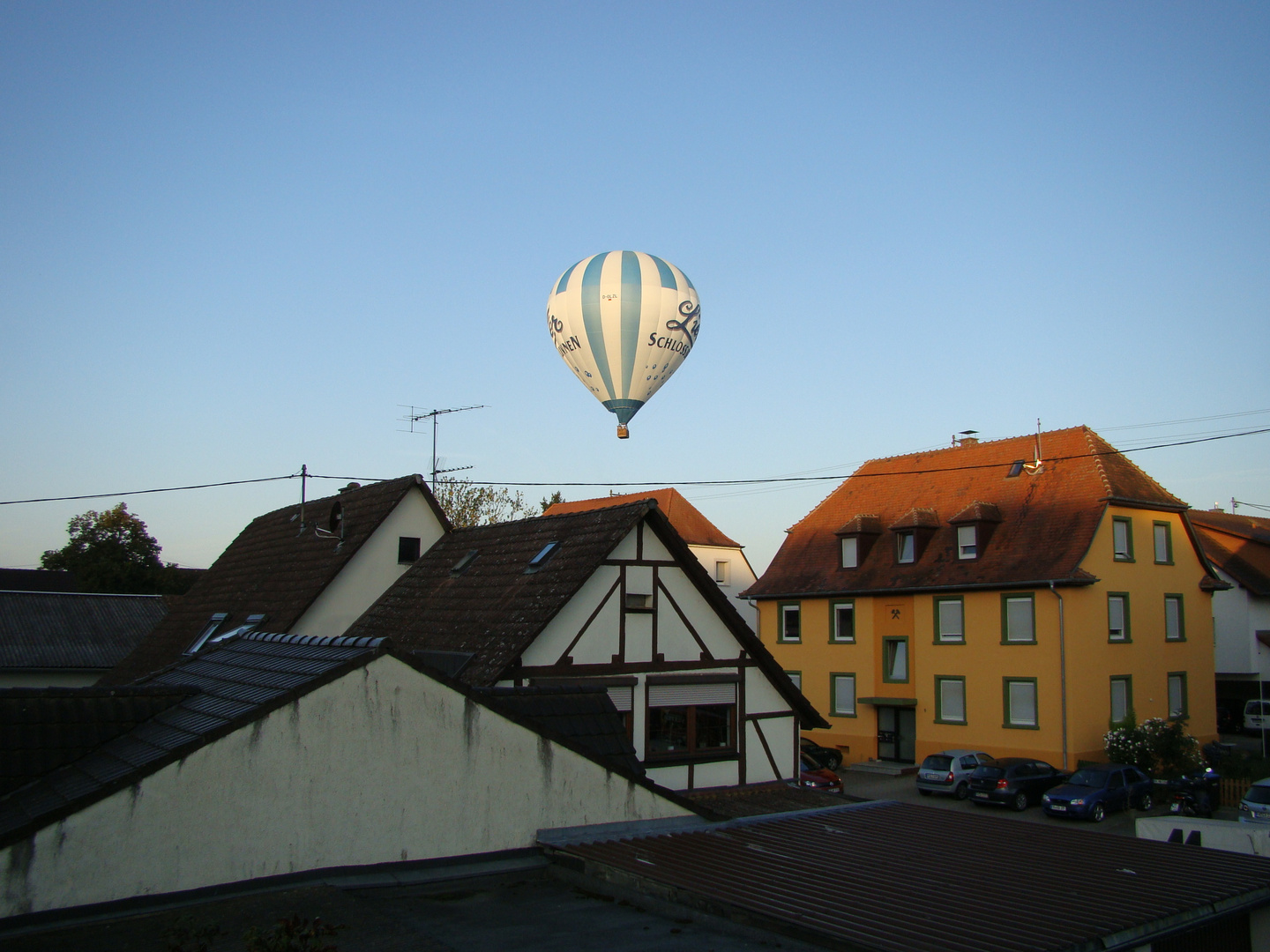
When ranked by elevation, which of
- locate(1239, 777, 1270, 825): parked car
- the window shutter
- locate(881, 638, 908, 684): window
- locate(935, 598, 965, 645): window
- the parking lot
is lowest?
the parking lot

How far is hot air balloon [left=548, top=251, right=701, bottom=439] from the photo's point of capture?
82.7 ft

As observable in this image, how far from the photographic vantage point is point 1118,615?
3091 cm

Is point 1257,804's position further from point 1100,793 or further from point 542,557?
point 542,557

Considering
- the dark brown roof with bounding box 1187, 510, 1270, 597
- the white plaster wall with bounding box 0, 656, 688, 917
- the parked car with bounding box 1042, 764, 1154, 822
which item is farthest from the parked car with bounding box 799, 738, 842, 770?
the white plaster wall with bounding box 0, 656, 688, 917

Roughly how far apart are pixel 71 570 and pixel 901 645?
55.1 metres

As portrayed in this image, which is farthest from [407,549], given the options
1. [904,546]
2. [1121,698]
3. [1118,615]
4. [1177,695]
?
[1177,695]

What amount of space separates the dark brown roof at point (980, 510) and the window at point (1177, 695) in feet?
18.4

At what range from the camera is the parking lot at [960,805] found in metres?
23.9

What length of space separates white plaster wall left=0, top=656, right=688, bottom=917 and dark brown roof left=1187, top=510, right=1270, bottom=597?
40236 mm

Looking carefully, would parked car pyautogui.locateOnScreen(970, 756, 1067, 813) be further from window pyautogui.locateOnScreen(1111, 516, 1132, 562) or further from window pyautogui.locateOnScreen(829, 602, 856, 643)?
window pyautogui.locateOnScreen(829, 602, 856, 643)

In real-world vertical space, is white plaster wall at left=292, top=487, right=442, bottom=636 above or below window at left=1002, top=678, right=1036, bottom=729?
above

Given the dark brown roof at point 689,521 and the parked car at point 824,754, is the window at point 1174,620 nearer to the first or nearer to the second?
the parked car at point 824,754

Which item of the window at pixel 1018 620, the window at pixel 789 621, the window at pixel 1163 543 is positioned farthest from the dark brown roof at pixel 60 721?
the window at pixel 1163 543

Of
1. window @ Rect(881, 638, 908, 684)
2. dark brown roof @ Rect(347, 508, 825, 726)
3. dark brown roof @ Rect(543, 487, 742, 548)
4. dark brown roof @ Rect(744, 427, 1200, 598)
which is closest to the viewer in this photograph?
dark brown roof @ Rect(347, 508, 825, 726)
